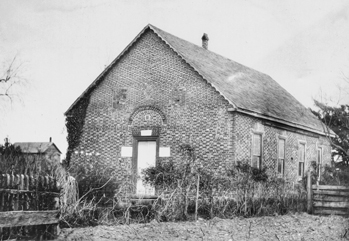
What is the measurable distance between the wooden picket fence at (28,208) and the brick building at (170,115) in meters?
10.9

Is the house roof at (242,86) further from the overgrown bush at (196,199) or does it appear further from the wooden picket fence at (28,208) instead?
the wooden picket fence at (28,208)

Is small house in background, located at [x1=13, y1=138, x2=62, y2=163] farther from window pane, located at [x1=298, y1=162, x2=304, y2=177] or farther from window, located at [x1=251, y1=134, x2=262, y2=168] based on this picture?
window pane, located at [x1=298, y1=162, x2=304, y2=177]

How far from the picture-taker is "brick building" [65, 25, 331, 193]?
21469 mm

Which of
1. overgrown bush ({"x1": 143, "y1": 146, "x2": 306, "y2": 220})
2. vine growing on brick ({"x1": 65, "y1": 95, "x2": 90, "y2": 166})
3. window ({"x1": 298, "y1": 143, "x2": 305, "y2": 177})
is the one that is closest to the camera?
overgrown bush ({"x1": 143, "y1": 146, "x2": 306, "y2": 220})

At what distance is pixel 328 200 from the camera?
1706 centimetres

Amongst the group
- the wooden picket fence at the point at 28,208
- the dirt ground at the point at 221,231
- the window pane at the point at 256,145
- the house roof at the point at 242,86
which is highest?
the house roof at the point at 242,86

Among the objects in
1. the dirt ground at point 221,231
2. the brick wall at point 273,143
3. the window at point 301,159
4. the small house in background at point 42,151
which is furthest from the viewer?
the window at point 301,159

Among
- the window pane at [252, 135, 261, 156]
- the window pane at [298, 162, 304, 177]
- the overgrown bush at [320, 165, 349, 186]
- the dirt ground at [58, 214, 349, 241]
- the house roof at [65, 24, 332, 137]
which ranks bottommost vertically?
the dirt ground at [58, 214, 349, 241]

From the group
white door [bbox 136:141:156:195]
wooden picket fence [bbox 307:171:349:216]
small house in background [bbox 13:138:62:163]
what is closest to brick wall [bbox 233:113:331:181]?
white door [bbox 136:141:156:195]

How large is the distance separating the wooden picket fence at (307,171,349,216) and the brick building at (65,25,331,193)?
4.28 meters

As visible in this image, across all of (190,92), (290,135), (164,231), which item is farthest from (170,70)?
(164,231)

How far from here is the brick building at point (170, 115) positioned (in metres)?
21.5

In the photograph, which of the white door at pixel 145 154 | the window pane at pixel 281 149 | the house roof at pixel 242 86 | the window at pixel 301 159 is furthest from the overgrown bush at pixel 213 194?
the window at pixel 301 159

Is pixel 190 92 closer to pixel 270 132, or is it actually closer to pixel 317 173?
pixel 270 132
